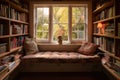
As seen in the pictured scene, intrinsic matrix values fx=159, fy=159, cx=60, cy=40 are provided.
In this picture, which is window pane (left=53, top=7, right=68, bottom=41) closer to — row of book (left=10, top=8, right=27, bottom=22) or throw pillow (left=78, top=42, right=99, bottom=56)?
throw pillow (left=78, top=42, right=99, bottom=56)

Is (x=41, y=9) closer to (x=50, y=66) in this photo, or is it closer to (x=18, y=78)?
(x=50, y=66)

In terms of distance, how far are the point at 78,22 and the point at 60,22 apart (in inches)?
22.7

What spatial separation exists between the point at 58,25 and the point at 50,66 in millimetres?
1553

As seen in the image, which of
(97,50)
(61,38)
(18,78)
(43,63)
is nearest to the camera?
(18,78)

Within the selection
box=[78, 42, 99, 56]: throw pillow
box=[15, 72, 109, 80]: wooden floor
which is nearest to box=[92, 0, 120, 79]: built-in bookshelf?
box=[78, 42, 99, 56]: throw pillow

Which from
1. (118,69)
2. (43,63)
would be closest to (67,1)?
(43,63)

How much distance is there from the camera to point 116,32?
9.77 feet

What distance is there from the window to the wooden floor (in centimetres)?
135

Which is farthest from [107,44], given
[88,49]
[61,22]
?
[61,22]

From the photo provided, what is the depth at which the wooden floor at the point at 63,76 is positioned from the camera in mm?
3752

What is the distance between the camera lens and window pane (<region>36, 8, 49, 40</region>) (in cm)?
506

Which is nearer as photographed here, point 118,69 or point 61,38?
point 118,69

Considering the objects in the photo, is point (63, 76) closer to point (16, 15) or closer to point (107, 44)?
point (107, 44)

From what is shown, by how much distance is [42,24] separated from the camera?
16.7ft
